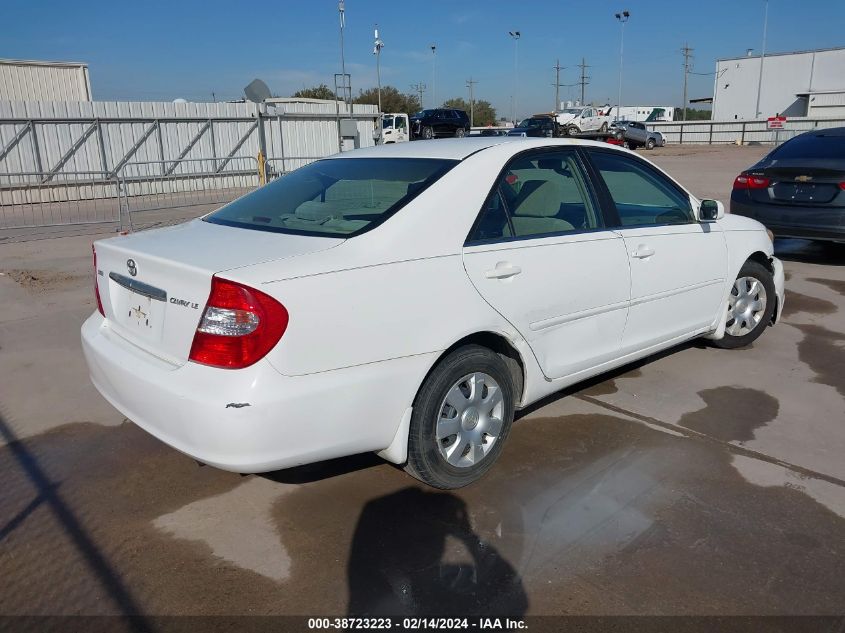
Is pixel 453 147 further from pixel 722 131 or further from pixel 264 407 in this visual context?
pixel 722 131

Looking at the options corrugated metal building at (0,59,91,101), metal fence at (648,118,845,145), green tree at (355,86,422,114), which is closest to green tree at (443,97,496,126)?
green tree at (355,86,422,114)

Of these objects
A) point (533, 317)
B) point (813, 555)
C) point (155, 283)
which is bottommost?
point (813, 555)

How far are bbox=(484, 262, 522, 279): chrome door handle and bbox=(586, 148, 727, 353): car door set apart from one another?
3.27ft

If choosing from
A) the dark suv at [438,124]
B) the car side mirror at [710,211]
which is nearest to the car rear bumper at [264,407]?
the car side mirror at [710,211]

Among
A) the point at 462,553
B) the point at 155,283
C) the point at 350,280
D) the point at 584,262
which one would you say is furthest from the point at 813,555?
the point at 155,283

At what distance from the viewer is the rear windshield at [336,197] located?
3.18m

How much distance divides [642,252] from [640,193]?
0.68 m

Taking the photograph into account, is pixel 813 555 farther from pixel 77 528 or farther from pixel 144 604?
pixel 77 528

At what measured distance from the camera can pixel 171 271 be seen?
2.80 metres

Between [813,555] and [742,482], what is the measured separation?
61cm

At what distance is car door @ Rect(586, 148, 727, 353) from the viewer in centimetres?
405

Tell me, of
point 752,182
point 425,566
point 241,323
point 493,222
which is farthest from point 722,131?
point 241,323

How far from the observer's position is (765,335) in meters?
5.78

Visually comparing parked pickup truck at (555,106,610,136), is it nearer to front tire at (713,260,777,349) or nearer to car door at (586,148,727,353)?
front tire at (713,260,777,349)
